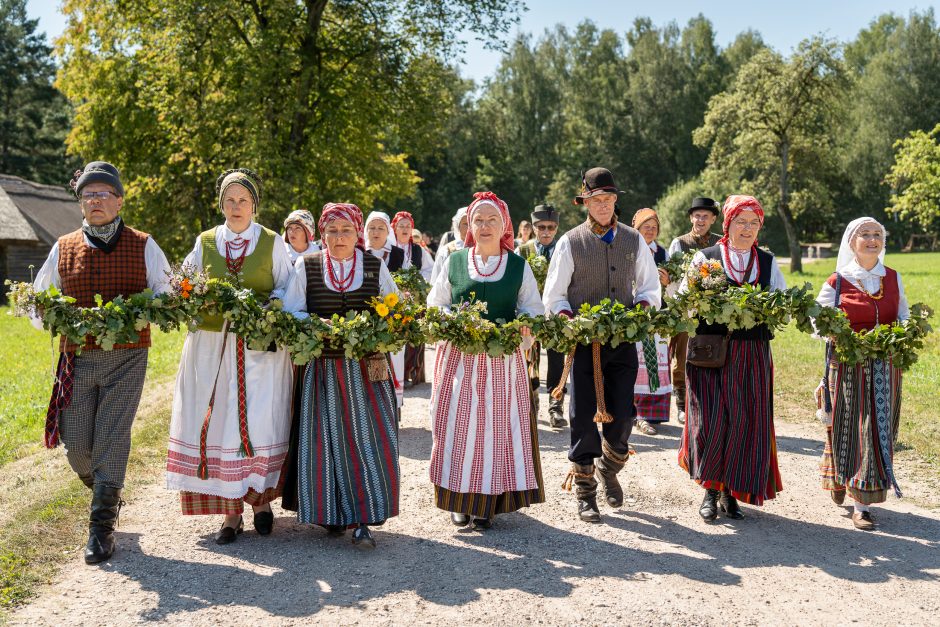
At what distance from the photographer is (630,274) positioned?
19.5 feet

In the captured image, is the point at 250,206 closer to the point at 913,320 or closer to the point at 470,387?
the point at 470,387

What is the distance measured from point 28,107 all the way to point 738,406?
50.7 m

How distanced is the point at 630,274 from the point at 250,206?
8.74 feet

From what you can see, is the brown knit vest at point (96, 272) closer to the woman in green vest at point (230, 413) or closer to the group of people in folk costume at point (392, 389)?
the group of people in folk costume at point (392, 389)

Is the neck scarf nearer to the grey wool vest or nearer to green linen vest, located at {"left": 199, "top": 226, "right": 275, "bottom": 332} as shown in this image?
green linen vest, located at {"left": 199, "top": 226, "right": 275, "bottom": 332}

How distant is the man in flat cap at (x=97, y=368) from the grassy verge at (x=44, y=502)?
367 millimetres

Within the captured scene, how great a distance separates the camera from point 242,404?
17.7 ft

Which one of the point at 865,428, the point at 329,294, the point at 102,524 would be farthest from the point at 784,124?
the point at 102,524

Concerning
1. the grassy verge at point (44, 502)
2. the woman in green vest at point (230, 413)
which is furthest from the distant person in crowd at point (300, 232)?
the woman in green vest at point (230, 413)

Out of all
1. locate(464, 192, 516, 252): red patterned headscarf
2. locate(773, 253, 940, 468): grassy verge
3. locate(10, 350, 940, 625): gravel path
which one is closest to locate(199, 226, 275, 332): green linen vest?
locate(464, 192, 516, 252): red patterned headscarf

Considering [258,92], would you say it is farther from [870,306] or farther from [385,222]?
[870,306]

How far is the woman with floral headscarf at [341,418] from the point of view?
5285mm

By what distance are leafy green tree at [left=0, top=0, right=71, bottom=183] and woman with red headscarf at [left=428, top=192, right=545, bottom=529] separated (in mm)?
47857

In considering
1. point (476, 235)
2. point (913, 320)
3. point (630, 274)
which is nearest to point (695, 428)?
point (630, 274)
